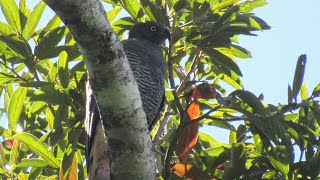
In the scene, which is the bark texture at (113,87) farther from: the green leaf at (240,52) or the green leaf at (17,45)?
the green leaf at (240,52)

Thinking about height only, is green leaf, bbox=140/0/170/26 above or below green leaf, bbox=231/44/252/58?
above

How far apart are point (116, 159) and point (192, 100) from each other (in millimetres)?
882

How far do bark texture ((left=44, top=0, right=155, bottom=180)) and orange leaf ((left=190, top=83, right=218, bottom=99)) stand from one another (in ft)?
2.33

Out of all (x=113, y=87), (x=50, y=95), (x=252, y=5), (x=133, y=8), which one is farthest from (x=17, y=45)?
(x=252, y=5)

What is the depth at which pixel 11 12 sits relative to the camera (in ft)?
11.8

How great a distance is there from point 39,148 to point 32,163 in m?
0.09

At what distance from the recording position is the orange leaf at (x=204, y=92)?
323 cm

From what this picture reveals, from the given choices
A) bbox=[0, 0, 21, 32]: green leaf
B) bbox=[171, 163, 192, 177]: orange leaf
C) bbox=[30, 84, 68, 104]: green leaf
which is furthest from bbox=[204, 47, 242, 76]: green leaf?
bbox=[0, 0, 21, 32]: green leaf

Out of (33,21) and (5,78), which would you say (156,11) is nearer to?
(33,21)

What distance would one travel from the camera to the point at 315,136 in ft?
11.2

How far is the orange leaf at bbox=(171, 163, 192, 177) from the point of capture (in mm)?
3236

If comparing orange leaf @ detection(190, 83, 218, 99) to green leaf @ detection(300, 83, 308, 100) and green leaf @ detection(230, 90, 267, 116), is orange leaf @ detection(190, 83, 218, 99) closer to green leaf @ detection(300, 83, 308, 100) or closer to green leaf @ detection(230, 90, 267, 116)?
green leaf @ detection(230, 90, 267, 116)

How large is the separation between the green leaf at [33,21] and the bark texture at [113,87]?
1257mm

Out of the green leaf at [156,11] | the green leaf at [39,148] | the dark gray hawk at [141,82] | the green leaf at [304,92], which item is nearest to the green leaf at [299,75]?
the green leaf at [304,92]
